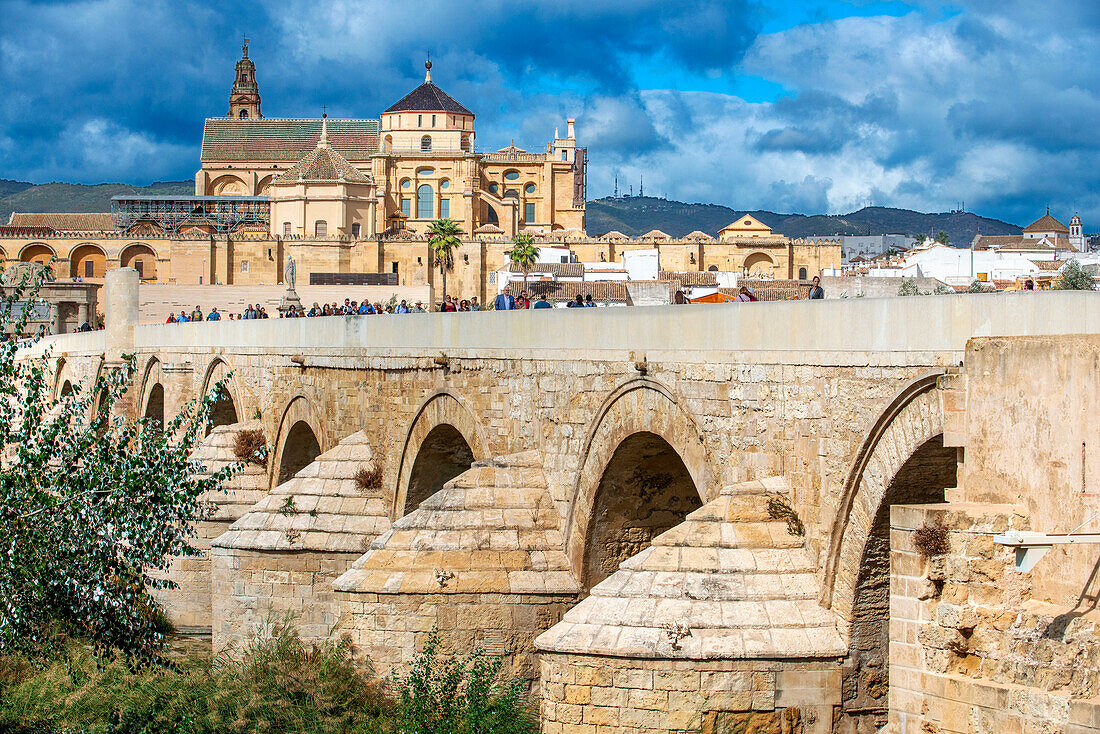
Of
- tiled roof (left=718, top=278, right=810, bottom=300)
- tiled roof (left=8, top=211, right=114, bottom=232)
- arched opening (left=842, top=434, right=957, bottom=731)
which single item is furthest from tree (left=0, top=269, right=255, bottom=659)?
tiled roof (left=8, top=211, right=114, bottom=232)

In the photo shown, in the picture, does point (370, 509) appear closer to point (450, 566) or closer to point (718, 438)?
point (450, 566)

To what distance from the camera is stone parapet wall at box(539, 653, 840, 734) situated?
798 cm

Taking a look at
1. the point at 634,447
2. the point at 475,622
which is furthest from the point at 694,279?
the point at 634,447

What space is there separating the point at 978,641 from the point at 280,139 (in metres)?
89.0

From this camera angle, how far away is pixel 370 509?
15.8 m

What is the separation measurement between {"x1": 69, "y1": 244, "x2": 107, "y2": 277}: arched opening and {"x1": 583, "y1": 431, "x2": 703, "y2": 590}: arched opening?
74760 mm

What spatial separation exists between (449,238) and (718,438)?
6331 centimetres

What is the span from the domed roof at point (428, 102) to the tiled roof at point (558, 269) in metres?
24.4

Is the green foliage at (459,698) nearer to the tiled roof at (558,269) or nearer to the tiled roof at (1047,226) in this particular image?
the tiled roof at (558,269)


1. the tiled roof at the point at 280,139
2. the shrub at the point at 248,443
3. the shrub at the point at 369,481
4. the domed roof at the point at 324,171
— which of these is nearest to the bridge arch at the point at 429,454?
the shrub at the point at 369,481

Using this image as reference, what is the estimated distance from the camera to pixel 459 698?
1086 centimetres

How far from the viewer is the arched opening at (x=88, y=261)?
80.6 meters

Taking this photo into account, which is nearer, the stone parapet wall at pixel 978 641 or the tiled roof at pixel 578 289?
the stone parapet wall at pixel 978 641

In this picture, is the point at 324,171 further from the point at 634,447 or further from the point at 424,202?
the point at 634,447
